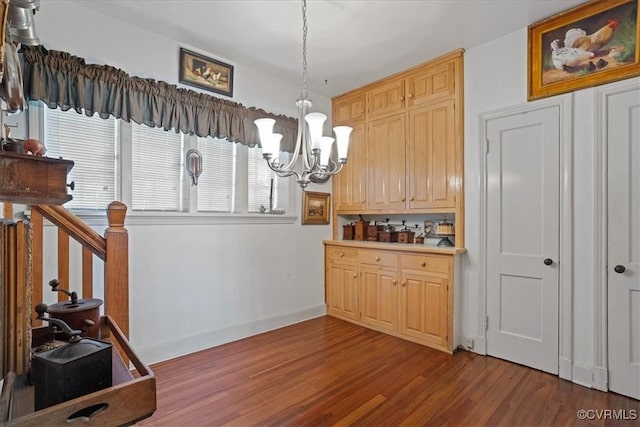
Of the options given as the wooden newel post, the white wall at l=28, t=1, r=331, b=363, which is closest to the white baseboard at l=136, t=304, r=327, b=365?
the white wall at l=28, t=1, r=331, b=363

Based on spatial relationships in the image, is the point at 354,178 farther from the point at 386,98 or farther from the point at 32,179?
the point at 32,179

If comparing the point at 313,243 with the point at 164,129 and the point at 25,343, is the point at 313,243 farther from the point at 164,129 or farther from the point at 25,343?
the point at 25,343

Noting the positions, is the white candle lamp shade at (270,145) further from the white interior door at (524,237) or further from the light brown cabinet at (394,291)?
the white interior door at (524,237)

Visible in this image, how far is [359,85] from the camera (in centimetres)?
403

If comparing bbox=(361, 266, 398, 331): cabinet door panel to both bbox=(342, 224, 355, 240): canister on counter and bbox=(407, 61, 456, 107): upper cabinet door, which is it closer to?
bbox=(342, 224, 355, 240): canister on counter

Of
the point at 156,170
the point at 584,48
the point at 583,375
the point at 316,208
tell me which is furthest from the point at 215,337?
the point at 584,48

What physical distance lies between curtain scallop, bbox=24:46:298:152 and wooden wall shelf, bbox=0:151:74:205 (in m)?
1.86

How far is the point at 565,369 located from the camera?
101 inches

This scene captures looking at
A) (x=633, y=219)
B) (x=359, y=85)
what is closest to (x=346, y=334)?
(x=633, y=219)

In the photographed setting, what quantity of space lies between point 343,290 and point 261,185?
5.39 feet

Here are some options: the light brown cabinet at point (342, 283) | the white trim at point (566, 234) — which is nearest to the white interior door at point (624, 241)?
the white trim at point (566, 234)

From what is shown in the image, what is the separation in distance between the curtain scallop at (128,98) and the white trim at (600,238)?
2969 millimetres

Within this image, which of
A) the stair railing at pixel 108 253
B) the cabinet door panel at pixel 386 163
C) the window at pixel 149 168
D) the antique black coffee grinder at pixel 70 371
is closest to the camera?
the antique black coffee grinder at pixel 70 371

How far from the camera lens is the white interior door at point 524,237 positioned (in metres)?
2.67
